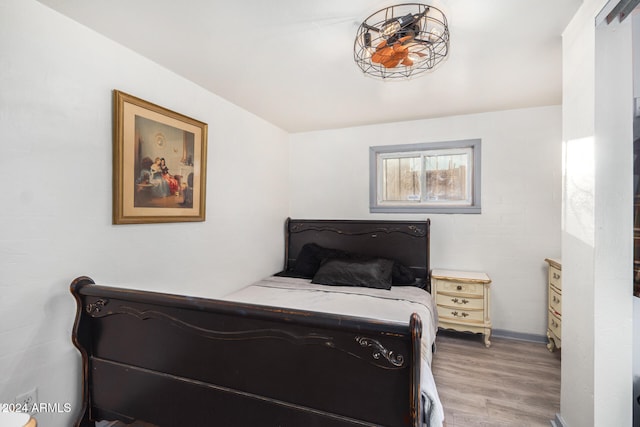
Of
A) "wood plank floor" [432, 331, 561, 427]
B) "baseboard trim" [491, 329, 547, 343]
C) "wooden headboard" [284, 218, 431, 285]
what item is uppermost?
"wooden headboard" [284, 218, 431, 285]

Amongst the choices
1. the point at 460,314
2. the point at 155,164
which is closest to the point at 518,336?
the point at 460,314

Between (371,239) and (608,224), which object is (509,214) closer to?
(371,239)

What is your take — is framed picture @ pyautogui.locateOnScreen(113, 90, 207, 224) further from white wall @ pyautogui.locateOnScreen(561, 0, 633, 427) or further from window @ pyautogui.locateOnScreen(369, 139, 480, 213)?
white wall @ pyautogui.locateOnScreen(561, 0, 633, 427)

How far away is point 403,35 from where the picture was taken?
1.51 m

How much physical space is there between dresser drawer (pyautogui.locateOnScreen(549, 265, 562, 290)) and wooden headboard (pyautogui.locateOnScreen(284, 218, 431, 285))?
1.09 metres

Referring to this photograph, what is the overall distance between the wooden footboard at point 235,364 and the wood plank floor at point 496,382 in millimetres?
1151

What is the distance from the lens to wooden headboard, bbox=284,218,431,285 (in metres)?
3.23

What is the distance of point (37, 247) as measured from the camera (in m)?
1.48

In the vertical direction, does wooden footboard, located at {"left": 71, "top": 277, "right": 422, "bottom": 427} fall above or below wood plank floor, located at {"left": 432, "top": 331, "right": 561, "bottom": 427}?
above

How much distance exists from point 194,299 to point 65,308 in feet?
2.74

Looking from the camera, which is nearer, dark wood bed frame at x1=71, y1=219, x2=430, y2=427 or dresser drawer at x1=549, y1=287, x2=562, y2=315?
dark wood bed frame at x1=71, y1=219, x2=430, y2=427

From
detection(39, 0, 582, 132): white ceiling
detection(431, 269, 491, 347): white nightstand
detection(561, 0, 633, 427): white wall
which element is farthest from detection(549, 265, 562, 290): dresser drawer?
detection(39, 0, 582, 132): white ceiling

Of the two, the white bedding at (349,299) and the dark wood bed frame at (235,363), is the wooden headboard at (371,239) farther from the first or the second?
the dark wood bed frame at (235,363)

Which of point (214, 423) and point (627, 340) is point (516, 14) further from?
point (214, 423)
